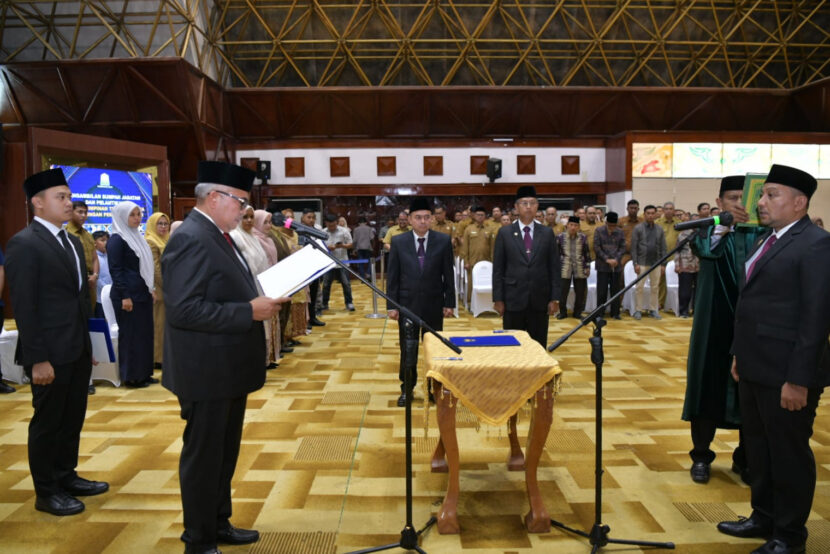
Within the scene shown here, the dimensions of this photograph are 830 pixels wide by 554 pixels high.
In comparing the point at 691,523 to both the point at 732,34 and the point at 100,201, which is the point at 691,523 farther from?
the point at 732,34

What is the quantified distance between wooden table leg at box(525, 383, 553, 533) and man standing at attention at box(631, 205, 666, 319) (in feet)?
18.9

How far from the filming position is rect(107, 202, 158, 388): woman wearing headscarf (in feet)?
14.8

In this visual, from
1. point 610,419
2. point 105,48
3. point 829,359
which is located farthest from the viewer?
point 105,48

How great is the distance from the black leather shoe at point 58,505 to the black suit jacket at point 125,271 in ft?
7.15

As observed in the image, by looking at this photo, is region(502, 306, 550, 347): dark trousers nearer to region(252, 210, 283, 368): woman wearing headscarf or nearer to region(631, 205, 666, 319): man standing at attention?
region(252, 210, 283, 368): woman wearing headscarf

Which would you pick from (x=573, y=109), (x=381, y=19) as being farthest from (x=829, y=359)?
(x=381, y=19)

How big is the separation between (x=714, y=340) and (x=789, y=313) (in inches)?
30.8

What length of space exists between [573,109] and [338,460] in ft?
38.9

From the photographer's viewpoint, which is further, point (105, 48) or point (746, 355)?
point (105, 48)

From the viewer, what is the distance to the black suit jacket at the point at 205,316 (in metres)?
1.98

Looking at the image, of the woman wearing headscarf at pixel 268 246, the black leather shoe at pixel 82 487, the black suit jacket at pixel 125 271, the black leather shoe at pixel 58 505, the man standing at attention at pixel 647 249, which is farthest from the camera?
the man standing at attention at pixel 647 249

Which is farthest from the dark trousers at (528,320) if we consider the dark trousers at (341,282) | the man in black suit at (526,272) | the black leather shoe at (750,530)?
the dark trousers at (341,282)

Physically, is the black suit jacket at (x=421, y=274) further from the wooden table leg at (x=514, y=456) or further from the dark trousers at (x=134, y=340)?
the dark trousers at (x=134, y=340)

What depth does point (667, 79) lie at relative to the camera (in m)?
14.3
